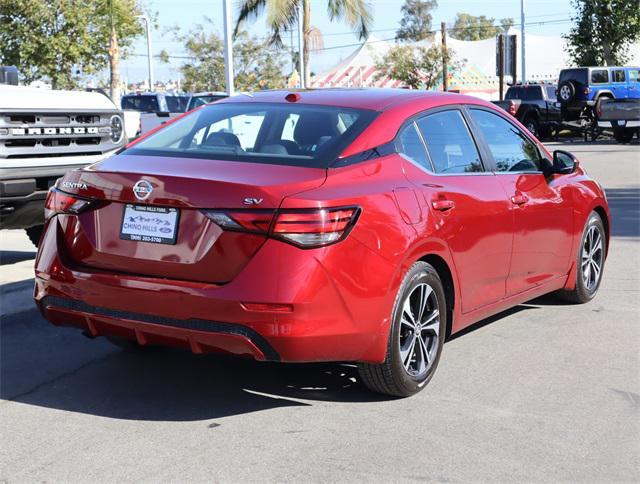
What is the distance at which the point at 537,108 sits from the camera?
33.9 metres

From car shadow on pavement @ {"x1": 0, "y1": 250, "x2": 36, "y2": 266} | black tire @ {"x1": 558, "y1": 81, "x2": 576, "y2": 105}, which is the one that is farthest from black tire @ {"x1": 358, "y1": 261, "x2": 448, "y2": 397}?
black tire @ {"x1": 558, "y1": 81, "x2": 576, "y2": 105}

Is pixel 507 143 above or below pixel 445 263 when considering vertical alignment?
above

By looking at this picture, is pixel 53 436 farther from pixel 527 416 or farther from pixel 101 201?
pixel 527 416

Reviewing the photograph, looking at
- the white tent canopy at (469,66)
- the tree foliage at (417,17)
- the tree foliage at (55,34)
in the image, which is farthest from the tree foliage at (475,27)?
the tree foliage at (55,34)

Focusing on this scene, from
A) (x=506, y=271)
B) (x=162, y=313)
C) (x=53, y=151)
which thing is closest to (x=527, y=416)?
(x=506, y=271)

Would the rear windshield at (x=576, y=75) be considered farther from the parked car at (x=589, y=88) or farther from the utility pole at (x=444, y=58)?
the utility pole at (x=444, y=58)

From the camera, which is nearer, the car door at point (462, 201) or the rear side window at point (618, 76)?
the car door at point (462, 201)

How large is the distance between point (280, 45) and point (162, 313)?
92.6 feet

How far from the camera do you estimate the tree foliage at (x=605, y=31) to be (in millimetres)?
41750

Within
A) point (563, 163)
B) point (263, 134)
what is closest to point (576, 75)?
point (563, 163)

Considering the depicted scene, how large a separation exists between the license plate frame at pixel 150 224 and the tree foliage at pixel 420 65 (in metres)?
51.5

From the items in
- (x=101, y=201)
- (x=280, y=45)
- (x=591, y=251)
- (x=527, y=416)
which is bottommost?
(x=527, y=416)

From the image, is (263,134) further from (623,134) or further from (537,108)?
(537,108)

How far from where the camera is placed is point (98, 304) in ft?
15.7
